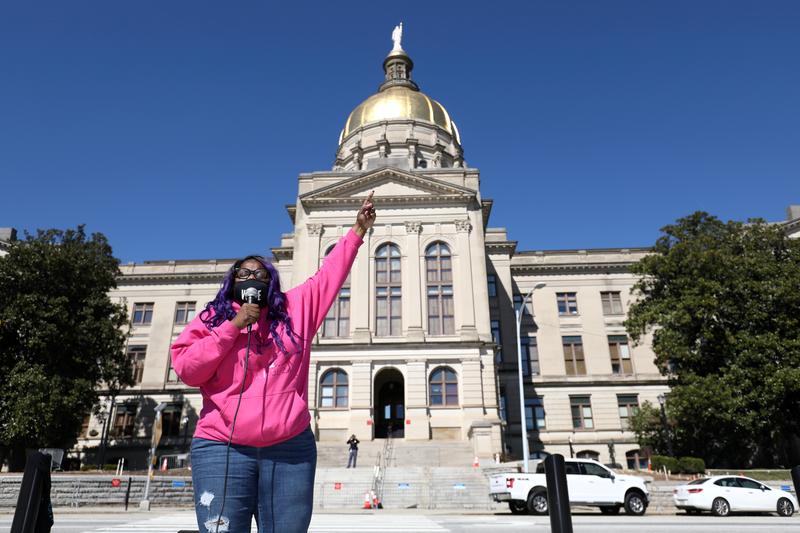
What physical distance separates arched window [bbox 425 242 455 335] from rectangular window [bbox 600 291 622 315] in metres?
16.6

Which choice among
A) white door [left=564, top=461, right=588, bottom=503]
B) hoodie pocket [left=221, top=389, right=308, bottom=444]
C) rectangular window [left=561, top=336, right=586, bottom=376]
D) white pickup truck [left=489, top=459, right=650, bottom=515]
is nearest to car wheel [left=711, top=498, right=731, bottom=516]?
white pickup truck [left=489, top=459, right=650, bottom=515]

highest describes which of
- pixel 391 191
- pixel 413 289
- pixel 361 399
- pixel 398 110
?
pixel 398 110

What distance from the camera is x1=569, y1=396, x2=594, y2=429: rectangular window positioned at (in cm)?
4354

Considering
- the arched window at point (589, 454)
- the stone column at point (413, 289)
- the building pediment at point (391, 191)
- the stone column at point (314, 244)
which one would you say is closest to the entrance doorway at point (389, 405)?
the stone column at point (413, 289)

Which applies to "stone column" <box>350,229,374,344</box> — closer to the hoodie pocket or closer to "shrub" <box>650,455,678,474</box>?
"shrub" <box>650,455,678,474</box>

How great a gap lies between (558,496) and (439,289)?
1372 inches

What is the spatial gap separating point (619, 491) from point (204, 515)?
18626mm

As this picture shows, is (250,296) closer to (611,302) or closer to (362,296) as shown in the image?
(362,296)

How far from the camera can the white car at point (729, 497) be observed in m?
18.9

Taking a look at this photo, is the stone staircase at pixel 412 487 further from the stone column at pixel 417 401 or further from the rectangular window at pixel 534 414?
the rectangular window at pixel 534 414

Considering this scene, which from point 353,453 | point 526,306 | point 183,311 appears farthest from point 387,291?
point 183,311

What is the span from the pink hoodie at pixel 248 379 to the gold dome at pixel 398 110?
6146 cm

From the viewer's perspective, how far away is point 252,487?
9.61 feet

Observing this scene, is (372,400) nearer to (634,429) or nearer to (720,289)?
(634,429)
